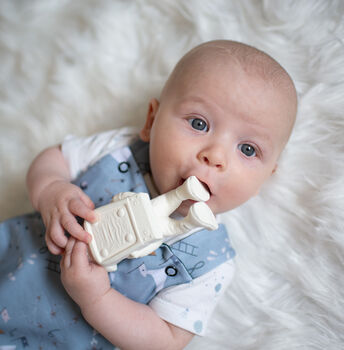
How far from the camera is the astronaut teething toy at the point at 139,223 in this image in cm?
75

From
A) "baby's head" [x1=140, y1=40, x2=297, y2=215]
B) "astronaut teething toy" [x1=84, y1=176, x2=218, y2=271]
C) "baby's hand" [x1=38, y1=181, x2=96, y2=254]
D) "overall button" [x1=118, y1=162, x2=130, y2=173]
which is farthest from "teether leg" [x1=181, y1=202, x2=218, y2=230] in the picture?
"overall button" [x1=118, y1=162, x2=130, y2=173]

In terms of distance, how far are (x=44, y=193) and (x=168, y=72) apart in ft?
1.94

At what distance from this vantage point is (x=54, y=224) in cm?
91

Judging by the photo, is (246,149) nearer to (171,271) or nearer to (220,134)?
(220,134)

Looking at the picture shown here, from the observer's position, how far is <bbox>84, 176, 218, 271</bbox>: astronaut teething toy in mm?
753

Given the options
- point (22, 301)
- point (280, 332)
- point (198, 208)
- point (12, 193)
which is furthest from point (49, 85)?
point (280, 332)

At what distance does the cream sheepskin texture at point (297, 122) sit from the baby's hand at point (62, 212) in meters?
0.41

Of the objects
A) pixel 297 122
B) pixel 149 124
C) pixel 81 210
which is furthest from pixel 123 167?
pixel 297 122

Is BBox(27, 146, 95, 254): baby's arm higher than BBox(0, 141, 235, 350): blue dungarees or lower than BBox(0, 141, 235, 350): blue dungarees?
higher

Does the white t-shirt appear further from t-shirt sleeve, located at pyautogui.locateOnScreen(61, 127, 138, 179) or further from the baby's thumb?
the baby's thumb

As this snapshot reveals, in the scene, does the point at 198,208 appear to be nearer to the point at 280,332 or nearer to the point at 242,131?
the point at 242,131

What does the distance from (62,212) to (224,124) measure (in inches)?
17.4

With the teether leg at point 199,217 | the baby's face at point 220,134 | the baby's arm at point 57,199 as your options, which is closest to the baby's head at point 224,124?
the baby's face at point 220,134

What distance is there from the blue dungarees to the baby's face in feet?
0.45
